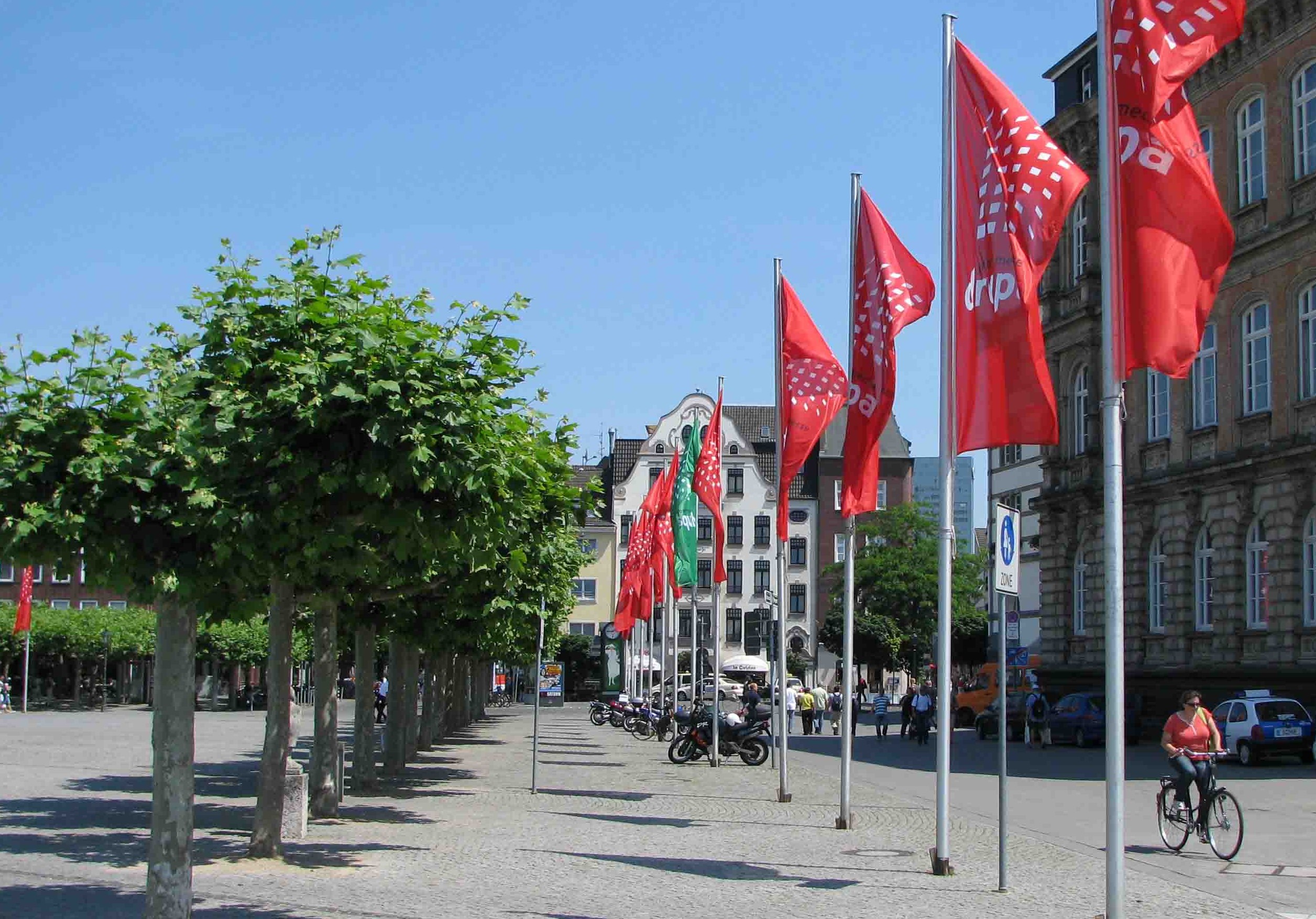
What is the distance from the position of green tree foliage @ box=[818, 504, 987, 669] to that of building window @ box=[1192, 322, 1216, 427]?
129ft

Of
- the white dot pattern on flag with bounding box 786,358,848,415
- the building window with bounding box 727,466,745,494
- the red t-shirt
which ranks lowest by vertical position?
the red t-shirt

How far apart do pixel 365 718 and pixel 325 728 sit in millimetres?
4283

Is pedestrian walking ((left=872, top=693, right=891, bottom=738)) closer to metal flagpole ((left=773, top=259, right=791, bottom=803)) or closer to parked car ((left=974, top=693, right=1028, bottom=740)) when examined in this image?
parked car ((left=974, top=693, right=1028, bottom=740))

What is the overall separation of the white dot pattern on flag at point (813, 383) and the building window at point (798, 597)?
81.9m

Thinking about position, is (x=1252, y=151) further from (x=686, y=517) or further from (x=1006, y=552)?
(x=1006, y=552)

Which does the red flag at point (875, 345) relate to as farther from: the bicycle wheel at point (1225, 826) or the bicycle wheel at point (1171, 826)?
the bicycle wheel at point (1225, 826)

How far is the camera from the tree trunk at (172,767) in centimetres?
1056

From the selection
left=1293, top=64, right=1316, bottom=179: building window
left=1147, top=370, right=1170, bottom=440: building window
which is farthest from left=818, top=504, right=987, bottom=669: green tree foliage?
left=1293, top=64, right=1316, bottom=179: building window

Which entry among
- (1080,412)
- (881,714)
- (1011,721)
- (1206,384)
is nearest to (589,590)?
(881,714)

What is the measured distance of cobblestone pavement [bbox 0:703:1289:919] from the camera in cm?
1280

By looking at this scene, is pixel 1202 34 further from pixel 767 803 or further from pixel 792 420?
pixel 767 803

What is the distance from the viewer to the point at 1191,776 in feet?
58.0

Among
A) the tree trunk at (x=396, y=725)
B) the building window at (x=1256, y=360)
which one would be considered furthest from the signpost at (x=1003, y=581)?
the building window at (x=1256, y=360)

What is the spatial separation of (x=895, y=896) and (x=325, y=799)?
8.57 m
